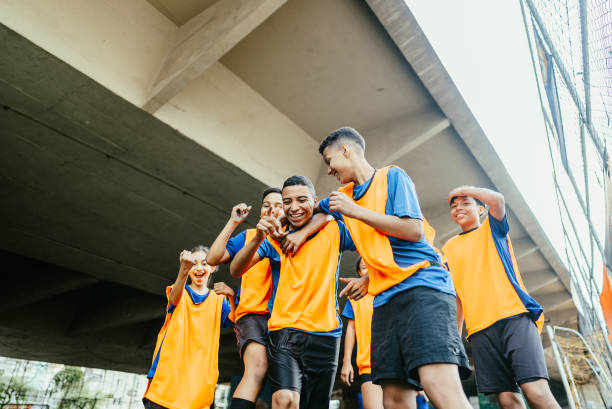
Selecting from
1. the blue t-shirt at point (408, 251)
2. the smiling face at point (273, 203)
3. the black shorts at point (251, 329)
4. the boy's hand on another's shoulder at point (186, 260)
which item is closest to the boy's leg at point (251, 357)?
the black shorts at point (251, 329)

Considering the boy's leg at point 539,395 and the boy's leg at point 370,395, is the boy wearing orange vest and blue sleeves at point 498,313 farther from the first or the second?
the boy's leg at point 370,395

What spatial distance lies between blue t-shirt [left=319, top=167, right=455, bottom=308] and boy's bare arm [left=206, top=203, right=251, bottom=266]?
1.04m

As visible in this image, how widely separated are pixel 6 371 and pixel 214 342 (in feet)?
123

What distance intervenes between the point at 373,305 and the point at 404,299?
21 cm

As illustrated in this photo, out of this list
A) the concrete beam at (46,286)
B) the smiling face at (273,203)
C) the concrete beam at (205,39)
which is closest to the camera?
the smiling face at (273,203)

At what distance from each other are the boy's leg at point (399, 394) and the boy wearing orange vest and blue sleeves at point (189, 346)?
1719 mm

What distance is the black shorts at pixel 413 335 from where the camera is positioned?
1.64 m

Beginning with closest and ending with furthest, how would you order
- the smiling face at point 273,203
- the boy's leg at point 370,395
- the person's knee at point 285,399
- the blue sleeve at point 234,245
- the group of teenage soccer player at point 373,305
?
the group of teenage soccer player at point 373,305 → the person's knee at point 285,399 → the blue sleeve at point 234,245 → the smiling face at point 273,203 → the boy's leg at point 370,395

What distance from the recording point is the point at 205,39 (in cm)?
460

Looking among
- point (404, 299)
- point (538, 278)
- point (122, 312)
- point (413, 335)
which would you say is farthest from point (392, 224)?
point (538, 278)

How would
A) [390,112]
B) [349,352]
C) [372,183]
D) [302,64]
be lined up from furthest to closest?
[390,112]
[302,64]
[349,352]
[372,183]

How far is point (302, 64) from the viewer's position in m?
5.63

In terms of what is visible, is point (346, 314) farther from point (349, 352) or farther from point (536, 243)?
point (536, 243)

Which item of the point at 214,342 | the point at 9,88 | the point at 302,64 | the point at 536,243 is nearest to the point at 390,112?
the point at 302,64
